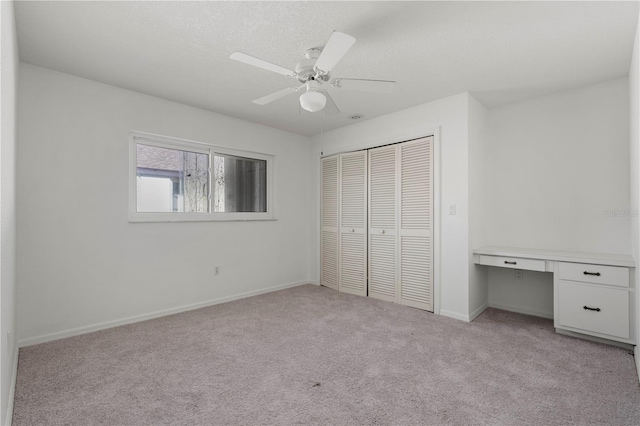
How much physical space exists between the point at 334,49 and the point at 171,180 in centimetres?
266

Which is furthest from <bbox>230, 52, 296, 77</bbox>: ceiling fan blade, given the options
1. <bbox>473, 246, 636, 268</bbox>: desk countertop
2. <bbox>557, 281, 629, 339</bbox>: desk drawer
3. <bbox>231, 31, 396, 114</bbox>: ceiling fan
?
<bbox>557, 281, 629, 339</bbox>: desk drawer

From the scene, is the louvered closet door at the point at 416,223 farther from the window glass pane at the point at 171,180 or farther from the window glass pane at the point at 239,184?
the window glass pane at the point at 171,180

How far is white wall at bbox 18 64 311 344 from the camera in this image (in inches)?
105

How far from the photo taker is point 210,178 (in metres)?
3.93

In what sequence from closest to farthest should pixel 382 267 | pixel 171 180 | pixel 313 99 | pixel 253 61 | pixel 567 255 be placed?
pixel 253 61, pixel 313 99, pixel 567 255, pixel 171 180, pixel 382 267

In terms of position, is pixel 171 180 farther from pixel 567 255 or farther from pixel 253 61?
pixel 567 255

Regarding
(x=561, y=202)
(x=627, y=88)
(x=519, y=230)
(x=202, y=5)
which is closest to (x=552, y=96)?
(x=627, y=88)

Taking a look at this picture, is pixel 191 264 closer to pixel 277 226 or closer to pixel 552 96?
pixel 277 226

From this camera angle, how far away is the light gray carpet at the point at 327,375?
68.6 inches

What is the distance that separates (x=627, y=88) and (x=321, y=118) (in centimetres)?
305

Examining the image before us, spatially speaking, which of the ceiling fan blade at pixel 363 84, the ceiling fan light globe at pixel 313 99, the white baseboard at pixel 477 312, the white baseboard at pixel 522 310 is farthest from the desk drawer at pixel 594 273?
the ceiling fan light globe at pixel 313 99

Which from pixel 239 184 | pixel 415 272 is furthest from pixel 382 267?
pixel 239 184

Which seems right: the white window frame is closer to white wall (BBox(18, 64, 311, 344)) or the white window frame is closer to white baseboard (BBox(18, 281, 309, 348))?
white wall (BBox(18, 64, 311, 344))

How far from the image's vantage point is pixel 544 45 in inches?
91.3
